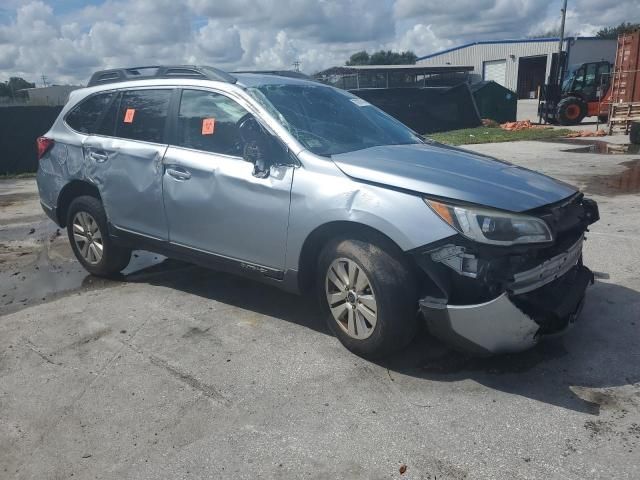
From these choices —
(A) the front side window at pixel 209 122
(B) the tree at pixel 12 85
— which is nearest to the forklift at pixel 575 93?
(A) the front side window at pixel 209 122

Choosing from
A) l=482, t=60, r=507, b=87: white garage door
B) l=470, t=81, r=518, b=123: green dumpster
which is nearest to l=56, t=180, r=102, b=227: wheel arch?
l=470, t=81, r=518, b=123: green dumpster

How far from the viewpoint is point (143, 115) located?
4.74 m

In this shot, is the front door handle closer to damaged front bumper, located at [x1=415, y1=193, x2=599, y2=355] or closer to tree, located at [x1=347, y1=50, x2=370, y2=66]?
damaged front bumper, located at [x1=415, y1=193, x2=599, y2=355]

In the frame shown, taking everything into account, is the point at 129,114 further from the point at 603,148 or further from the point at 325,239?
the point at 603,148

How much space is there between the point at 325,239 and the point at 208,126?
136 cm

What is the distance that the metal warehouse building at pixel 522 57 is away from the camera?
47.2m

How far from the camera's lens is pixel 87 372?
360 cm

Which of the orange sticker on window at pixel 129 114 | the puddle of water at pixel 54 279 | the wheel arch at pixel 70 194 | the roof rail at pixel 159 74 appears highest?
the roof rail at pixel 159 74

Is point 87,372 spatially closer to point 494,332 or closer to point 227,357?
point 227,357

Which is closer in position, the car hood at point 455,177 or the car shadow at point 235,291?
the car hood at point 455,177

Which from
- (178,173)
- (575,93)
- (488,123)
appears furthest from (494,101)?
(178,173)

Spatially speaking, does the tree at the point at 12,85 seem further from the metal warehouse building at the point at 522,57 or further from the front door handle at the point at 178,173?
the front door handle at the point at 178,173

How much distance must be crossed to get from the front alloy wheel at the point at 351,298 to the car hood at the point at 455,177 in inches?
22.4

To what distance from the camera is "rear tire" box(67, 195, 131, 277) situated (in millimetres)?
5074
